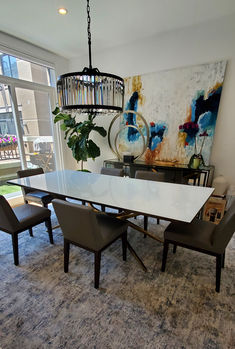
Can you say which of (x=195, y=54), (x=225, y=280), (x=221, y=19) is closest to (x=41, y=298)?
(x=225, y=280)

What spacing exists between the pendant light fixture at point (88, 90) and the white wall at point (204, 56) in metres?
2.03

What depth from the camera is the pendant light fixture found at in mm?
1591

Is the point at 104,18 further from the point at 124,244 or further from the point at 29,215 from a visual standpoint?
the point at 124,244

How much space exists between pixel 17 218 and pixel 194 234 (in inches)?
71.1

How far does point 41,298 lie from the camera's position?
1.57m

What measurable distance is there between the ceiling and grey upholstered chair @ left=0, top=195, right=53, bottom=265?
2543 millimetres

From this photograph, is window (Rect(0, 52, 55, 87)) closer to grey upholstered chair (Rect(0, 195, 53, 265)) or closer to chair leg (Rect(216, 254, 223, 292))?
grey upholstered chair (Rect(0, 195, 53, 265))

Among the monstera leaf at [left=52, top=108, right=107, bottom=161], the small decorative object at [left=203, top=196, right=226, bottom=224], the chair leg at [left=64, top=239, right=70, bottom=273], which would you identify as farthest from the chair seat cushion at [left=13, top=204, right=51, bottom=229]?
the small decorative object at [left=203, top=196, right=226, bottom=224]

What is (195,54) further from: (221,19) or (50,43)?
(50,43)

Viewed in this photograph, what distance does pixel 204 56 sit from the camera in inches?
112

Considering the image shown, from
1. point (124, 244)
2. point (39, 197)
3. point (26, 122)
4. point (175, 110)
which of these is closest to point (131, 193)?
point (124, 244)

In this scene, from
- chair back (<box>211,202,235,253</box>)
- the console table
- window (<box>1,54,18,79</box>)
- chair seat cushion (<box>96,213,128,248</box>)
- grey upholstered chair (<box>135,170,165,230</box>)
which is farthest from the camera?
window (<box>1,54,18,79</box>)

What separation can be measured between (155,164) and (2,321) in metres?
2.77

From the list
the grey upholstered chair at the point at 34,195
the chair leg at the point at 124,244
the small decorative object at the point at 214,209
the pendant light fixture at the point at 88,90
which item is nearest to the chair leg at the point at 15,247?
the grey upholstered chair at the point at 34,195
